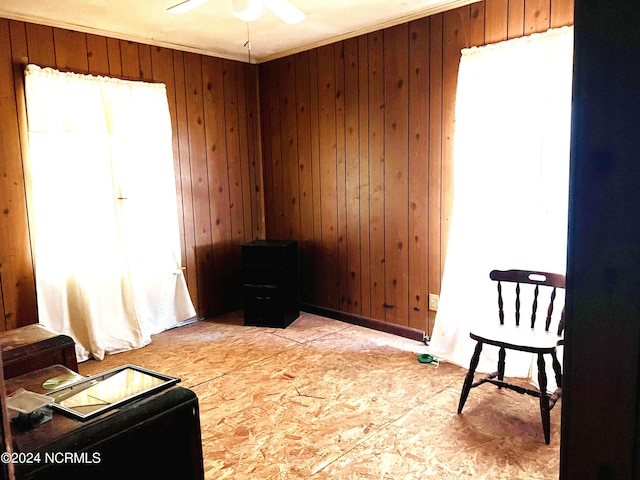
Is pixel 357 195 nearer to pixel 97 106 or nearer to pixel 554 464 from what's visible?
pixel 97 106

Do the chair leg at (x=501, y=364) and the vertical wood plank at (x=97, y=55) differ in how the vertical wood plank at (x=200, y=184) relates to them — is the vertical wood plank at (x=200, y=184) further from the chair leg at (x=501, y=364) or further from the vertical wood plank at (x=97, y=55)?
the chair leg at (x=501, y=364)

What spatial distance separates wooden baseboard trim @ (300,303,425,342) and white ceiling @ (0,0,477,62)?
2287mm

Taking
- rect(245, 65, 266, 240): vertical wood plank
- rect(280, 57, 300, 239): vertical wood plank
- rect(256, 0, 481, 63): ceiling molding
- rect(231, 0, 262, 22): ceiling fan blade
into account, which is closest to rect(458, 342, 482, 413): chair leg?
rect(231, 0, 262, 22): ceiling fan blade

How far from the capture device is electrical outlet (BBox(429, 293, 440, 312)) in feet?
11.4

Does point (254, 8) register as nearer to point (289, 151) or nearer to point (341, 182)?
point (341, 182)

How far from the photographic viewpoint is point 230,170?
4.47 meters

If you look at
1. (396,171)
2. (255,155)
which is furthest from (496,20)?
(255,155)

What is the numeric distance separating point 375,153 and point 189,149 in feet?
5.32

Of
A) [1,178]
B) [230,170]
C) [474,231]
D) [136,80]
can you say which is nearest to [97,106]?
[136,80]

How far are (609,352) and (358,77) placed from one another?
3447 millimetres

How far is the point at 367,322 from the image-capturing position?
3977 millimetres

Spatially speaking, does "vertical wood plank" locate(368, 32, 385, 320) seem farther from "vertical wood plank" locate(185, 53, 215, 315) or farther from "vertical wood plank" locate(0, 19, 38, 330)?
"vertical wood plank" locate(0, 19, 38, 330)

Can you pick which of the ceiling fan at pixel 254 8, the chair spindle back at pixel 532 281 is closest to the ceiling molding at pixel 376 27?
the ceiling fan at pixel 254 8

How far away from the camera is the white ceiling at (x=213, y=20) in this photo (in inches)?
120
